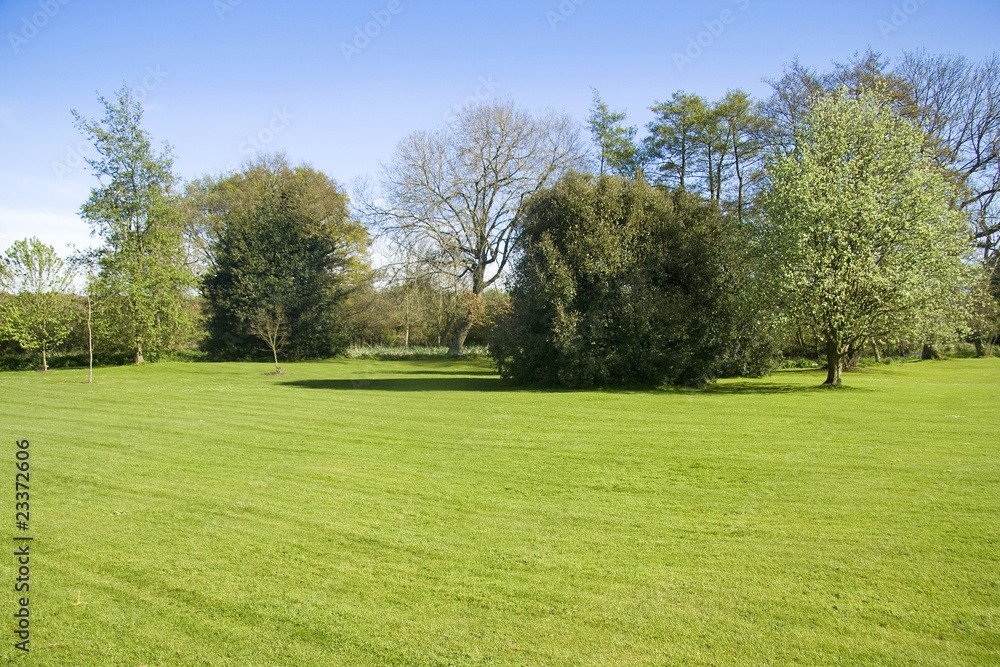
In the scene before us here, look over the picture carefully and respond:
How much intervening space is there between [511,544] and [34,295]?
121 ft

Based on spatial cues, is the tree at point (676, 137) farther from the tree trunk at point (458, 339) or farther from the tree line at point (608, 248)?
the tree trunk at point (458, 339)

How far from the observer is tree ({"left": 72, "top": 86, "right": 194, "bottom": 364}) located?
120 feet

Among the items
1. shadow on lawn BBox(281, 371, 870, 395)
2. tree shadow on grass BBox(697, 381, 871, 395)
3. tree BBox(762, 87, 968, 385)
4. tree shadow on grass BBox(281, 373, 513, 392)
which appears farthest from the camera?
tree shadow on grass BBox(281, 373, 513, 392)

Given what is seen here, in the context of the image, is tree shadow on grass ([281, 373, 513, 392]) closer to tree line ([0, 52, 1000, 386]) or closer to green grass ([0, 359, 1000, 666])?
tree line ([0, 52, 1000, 386])

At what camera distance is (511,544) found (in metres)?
6.14

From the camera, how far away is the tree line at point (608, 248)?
Answer: 68.2ft

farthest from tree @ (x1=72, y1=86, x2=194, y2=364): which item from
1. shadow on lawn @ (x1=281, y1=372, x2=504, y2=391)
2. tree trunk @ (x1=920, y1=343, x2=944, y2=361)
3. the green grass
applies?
tree trunk @ (x1=920, y1=343, x2=944, y2=361)

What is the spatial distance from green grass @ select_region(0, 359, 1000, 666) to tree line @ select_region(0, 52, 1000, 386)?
9.04 metres

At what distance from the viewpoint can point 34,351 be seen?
117 feet

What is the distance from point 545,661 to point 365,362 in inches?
1622

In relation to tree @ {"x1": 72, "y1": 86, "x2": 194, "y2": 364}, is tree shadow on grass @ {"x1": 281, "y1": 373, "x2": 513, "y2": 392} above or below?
below

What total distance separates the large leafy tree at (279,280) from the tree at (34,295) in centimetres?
977

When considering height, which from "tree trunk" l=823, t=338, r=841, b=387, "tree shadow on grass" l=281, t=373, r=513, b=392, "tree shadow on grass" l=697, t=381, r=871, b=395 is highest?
"tree trunk" l=823, t=338, r=841, b=387

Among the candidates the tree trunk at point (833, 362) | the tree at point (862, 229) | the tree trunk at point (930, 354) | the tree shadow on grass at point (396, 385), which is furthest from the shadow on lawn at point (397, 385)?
the tree trunk at point (930, 354)
